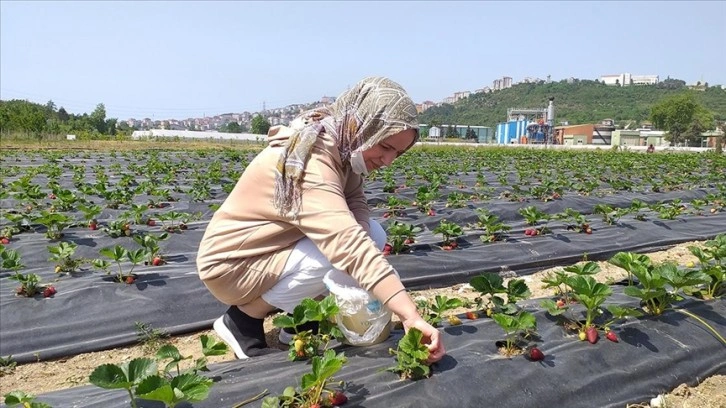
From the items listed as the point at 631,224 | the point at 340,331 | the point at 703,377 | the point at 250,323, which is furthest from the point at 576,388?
the point at 631,224

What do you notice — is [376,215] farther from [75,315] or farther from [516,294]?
[516,294]

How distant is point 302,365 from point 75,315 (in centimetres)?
218

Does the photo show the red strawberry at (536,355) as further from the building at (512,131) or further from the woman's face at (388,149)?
the building at (512,131)

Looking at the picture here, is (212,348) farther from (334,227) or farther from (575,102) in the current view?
(575,102)

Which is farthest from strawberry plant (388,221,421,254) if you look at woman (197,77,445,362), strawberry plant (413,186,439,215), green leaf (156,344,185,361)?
green leaf (156,344,185,361)

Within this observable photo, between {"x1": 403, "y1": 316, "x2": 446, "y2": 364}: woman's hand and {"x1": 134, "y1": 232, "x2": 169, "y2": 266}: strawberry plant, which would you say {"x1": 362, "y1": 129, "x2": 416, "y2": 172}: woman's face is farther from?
{"x1": 134, "y1": 232, "x2": 169, "y2": 266}: strawberry plant

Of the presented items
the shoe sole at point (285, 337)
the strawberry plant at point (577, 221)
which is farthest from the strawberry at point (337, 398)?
the strawberry plant at point (577, 221)

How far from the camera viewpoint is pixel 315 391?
73.5 inches

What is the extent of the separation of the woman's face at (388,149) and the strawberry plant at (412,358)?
0.76 metres

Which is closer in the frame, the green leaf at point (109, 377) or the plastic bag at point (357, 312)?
the green leaf at point (109, 377)

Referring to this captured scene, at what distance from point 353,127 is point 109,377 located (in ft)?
4.19

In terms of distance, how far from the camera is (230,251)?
251 centimetres

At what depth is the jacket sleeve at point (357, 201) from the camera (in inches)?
109

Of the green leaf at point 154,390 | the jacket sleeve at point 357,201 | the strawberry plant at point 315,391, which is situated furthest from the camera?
the jacket sleeve at point 357,201
